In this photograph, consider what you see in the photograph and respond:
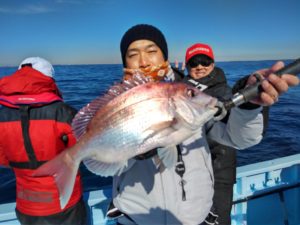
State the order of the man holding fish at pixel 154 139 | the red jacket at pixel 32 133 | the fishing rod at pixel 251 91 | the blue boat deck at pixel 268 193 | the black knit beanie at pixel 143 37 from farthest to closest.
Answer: the blue boat deck at pixel 268 193 → the red jacket at pixel 32 133 → the black knit beanie at pixel 143 37 → the man holding fish at pixel 154 139 → the fishing rod at pixel 251 91

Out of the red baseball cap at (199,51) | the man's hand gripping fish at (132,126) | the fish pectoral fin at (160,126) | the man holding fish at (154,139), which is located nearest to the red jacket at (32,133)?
the man holding fish at (154,139)

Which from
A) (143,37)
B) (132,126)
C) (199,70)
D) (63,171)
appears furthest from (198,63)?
(63,171)

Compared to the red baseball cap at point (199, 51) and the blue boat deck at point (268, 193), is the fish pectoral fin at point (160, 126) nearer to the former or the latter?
the blue boat deck at point (268, 193)

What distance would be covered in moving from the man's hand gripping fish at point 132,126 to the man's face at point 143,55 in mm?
561

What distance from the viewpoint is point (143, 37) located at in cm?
264

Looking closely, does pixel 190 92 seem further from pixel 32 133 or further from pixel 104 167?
pixel 32 133

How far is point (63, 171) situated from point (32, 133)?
1255 mm

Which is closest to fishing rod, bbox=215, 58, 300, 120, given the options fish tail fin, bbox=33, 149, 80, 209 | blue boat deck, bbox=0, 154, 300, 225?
fish tail fin, bbox=33, 149, 80, 209

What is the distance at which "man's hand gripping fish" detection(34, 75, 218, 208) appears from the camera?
173 cm

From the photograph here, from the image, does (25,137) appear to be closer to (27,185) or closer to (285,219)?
(27,185)

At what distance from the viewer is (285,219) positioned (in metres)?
4.09

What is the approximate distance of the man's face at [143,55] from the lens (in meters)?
2.45

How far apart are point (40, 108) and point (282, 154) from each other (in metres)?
8.80

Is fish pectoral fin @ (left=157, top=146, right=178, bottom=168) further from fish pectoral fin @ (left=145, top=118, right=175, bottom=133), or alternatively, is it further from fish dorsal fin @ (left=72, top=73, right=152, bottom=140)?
fish dorsal fin @ (left=72, top=73, right=152, bottom=140)
